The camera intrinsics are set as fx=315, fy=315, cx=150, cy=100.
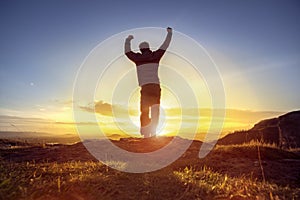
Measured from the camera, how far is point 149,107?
13.6 metres

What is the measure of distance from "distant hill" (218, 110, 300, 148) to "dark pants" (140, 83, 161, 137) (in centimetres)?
798

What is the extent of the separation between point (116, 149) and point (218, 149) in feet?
13.6

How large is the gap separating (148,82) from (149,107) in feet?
3.55

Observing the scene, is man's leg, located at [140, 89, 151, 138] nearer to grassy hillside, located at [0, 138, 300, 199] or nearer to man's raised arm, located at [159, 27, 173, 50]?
man's raised arm, located at [159, 27, 173, 50]

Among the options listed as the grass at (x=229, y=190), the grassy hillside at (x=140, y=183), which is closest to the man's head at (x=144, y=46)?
the grassy hillside at (x=140, y=183)

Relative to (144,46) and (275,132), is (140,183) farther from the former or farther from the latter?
(275,132)

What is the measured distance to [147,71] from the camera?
1348 centimetres

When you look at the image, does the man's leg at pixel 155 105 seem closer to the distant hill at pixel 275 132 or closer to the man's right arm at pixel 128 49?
the man's right arm at pixel 128 49

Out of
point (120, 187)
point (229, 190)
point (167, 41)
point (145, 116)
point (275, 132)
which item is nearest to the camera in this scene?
point (120, 187)

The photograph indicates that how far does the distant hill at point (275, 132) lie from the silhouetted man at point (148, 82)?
8059mm

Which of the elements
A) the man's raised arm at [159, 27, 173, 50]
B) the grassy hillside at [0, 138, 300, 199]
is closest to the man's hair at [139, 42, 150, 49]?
the man's raised arm at [159, 27, 173, 50]

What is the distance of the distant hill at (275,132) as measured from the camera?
19.8m

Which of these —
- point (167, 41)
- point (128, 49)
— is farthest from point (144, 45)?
point (167, 41)

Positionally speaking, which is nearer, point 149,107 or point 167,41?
point 167,41
